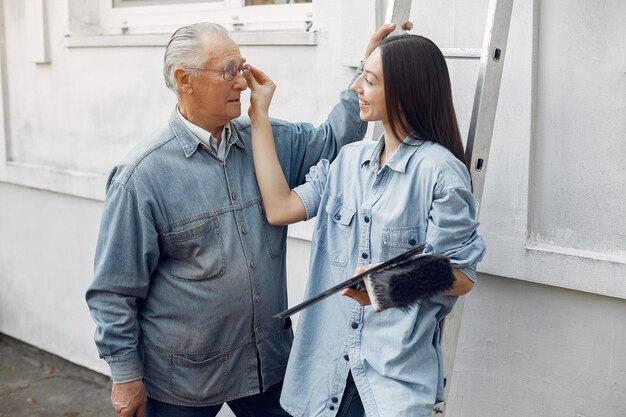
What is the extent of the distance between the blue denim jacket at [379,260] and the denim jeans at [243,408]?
40 cm

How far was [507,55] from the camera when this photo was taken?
292 cm

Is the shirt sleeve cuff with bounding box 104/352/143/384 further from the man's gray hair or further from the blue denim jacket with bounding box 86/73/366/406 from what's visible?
the man's gray hair

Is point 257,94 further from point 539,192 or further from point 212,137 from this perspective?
point 539,192

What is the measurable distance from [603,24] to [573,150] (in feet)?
1.39

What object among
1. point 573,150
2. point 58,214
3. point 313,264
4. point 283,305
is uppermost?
point 573,150

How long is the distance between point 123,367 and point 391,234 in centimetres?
96

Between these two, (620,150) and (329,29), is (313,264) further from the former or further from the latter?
(329,29)

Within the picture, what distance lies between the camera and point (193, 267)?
2.64 meters

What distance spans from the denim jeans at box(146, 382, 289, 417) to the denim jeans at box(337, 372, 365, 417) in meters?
0.54

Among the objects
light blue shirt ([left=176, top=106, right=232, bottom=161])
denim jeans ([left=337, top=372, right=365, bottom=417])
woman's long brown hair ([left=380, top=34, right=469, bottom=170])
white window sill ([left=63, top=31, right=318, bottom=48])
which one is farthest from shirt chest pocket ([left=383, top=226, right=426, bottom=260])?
white window sill ([left=63, top=31, right=318, bottom=48])

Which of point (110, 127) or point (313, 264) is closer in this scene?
point (313, 264)

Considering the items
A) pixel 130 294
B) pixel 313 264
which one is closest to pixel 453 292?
pixel 313 264

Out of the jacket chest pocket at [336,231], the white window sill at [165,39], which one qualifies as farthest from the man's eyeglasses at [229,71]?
the white window sill at [165,39]

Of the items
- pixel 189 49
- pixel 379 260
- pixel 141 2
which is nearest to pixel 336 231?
pixel 379 260
